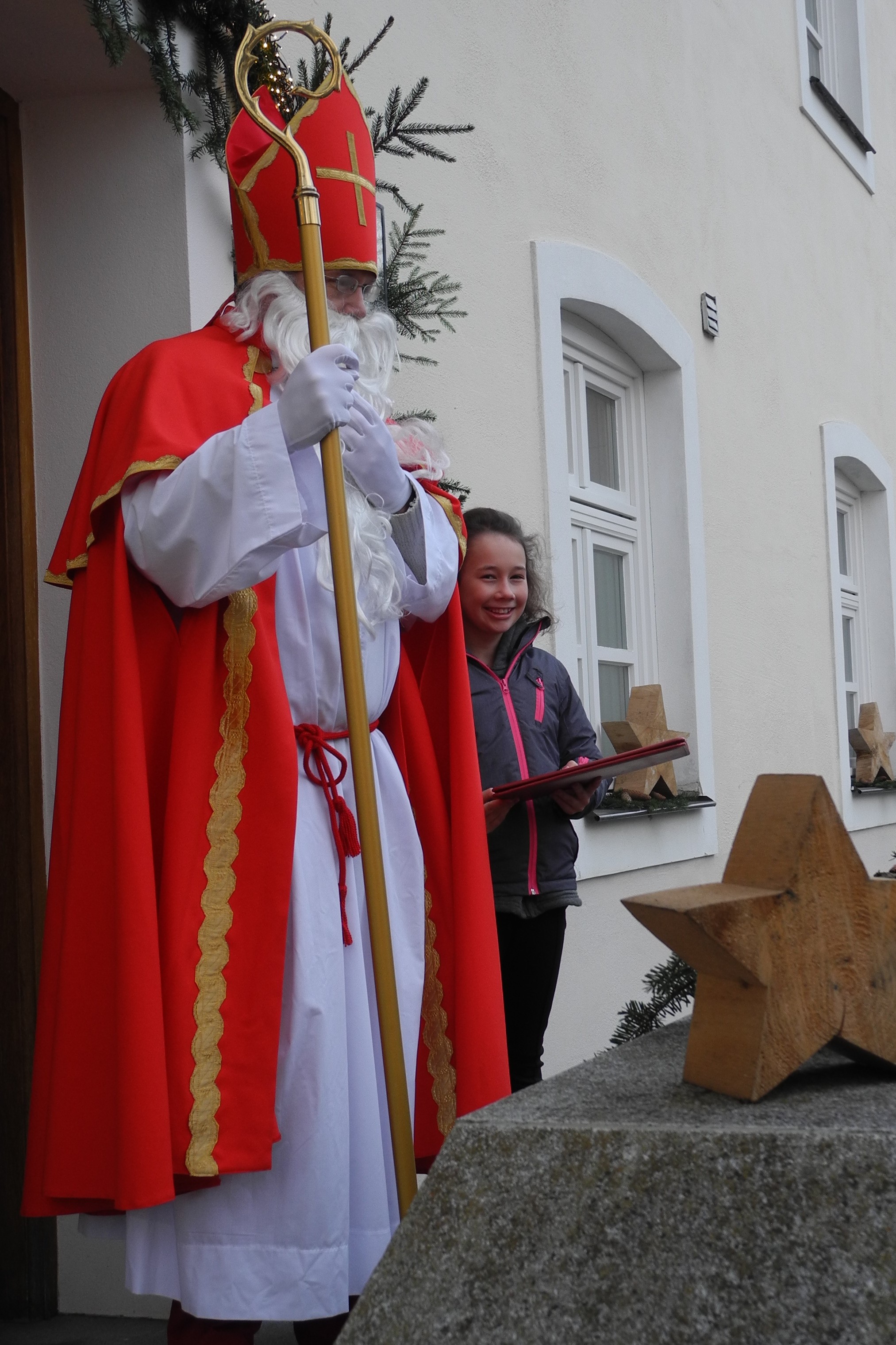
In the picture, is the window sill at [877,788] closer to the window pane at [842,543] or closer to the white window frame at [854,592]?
the white window frame at [854,592]

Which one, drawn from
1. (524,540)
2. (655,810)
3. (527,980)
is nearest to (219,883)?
(527,980)

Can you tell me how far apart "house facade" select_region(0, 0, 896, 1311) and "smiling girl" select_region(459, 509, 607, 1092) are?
0.84 metres

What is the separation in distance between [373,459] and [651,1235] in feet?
4.78

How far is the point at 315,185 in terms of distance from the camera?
2.35 meters

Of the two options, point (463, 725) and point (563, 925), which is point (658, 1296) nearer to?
point (463, 725)

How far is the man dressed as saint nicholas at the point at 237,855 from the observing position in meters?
2.03

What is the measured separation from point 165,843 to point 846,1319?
1.28 metres

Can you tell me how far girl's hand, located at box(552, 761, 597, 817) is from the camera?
3.12 m

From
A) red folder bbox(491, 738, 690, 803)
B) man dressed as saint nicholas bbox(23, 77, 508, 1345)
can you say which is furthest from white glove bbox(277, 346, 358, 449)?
red folder bbox(491, 738, 690, 803)

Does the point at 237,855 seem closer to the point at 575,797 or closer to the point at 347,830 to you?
the point at 347,830

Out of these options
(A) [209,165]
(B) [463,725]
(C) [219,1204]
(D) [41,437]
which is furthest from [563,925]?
(A) [209,165]

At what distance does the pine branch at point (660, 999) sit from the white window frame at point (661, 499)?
7.25ft

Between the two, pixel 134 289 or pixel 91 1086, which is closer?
pixel 91 1086

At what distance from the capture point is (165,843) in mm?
2084
